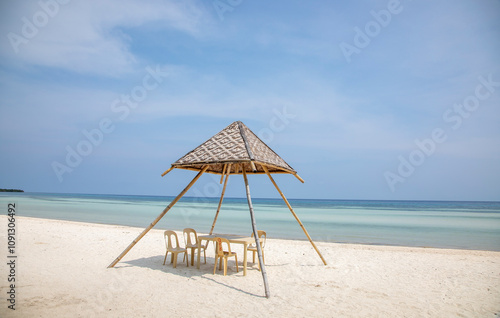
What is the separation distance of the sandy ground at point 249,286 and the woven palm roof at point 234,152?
90.5 inches

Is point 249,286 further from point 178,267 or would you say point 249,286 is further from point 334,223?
point 334,223

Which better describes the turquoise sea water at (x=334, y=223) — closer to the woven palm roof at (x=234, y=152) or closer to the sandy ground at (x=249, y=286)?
the sandy ground at (x=249, y=286)

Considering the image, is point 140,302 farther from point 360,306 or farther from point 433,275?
point 433,275

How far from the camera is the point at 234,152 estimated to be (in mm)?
6359

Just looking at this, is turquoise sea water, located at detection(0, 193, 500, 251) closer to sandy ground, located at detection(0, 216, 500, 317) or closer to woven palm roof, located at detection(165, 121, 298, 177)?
sandy ground, located at detection(0, 216, 500, 317)

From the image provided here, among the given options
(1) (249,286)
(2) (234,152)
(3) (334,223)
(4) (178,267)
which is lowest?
(3) (334,223)

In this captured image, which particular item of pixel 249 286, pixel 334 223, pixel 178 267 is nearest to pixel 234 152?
pixel 249 286

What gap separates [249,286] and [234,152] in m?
2.54

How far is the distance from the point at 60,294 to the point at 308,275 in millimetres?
4623

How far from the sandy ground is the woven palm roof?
90.5 inches

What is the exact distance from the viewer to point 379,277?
6.78m

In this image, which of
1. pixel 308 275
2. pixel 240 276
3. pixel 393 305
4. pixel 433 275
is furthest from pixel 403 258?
pixel 240 276

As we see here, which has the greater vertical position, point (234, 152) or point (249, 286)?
point (234, 152)

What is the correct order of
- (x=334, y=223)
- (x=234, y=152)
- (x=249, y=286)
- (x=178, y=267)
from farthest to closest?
(x=334, y=223) → (x=178, y=267) → (x=234, y=152) → (x=249, y=286)
